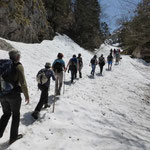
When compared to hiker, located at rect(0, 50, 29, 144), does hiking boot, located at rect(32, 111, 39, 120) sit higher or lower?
lower

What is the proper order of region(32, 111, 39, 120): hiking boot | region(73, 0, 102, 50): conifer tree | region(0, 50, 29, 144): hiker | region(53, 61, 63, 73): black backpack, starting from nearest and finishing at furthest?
region(0, 50, 29, 144): hiker < region(32, 111, 39, 120): hiking boot < region(53, 61, 63, 73): black backpack < region(73, 0, 102, 50): conifer tree

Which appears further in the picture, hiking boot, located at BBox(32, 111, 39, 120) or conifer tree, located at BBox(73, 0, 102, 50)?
conifer tree, located at BBox(73, 0, 102, 50)

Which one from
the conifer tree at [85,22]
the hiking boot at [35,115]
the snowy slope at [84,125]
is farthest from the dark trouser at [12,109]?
the conifer tree at [85,22]

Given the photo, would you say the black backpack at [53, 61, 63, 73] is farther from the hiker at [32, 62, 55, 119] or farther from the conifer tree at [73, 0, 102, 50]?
the conifer tree at [73, 0, 102, 50]

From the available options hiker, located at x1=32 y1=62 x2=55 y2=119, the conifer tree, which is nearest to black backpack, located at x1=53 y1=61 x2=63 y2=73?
hiker, located at x1=32 y1=62 x2=55 y2=119

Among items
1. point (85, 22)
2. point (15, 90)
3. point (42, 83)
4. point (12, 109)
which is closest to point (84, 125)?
point (42, 83)

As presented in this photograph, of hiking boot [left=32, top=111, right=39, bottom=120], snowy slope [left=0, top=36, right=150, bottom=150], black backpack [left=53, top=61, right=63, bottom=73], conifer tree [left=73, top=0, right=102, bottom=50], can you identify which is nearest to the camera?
snowy slope [left=0, top=36, right=150, bottom=150]

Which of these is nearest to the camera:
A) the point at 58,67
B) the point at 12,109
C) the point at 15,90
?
the point at 15,90

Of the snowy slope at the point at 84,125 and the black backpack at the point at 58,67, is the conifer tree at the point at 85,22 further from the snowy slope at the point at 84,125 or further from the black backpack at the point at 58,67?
the black backpack at the point at 58,67

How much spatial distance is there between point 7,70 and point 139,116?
21.5 feet

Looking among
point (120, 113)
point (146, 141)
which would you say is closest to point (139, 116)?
point (120, 113)

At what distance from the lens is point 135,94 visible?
1138cm

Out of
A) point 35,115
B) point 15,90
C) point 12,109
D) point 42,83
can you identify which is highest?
point 15,90

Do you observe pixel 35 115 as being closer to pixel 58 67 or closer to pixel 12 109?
pixel 12 109
